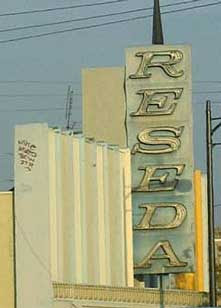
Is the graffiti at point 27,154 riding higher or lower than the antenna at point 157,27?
lower

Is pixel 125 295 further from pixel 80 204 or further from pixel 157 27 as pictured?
pixel 157 27

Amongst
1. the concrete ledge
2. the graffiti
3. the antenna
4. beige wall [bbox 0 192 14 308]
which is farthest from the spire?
beige wall [bbox 0 192 14 308]

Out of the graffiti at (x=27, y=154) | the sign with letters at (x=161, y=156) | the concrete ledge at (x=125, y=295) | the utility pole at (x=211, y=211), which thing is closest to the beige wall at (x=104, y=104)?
the sign with letters at (x=161, y=156)

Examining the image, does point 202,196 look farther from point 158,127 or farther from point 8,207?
point 8,207

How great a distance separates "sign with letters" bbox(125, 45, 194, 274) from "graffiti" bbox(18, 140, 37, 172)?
24.0 feet

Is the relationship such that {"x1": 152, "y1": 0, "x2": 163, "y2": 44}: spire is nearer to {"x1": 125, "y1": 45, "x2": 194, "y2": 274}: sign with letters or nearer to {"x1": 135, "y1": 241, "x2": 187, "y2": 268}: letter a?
{"x1": 125, "y1": 45, "x2": 194, "y2": 274}: sign with letters

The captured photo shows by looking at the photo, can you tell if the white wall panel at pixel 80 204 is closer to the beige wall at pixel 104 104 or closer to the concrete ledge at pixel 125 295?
the concrete ledge at pixel 125 295

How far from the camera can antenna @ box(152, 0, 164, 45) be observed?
129 ft

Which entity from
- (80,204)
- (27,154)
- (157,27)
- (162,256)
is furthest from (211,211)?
(157,27)

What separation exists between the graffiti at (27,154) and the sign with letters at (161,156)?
7.30 metres

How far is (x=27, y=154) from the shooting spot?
92.4 feet

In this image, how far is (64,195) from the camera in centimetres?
2959

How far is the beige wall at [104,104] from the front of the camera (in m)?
35.8

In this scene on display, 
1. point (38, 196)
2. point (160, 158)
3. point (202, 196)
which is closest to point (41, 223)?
point (38, 196)
